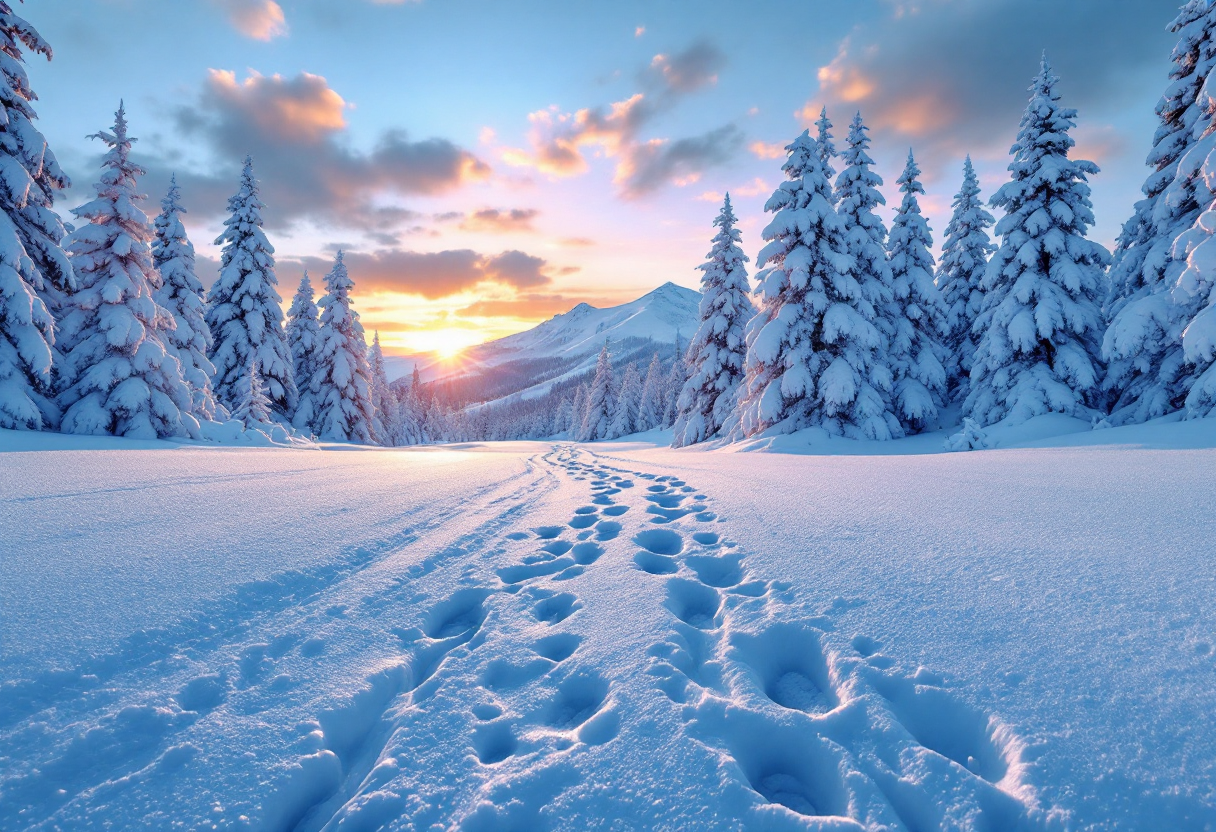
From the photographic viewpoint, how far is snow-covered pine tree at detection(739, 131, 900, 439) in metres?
14.0

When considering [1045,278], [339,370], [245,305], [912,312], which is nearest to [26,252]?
[245,305]

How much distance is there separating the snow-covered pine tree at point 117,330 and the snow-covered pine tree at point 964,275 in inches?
1019

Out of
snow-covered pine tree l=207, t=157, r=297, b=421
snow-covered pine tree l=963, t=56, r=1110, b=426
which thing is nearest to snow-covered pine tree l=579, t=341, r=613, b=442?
snow-covered pine tree l=207, t=157, r=297, b=421

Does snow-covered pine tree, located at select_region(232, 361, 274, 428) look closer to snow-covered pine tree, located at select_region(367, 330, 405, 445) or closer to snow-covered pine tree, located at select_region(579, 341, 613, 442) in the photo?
snow-covered pine tree, located at select_region(367, 330, 405, 445)

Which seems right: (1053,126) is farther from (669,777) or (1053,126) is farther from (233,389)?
(233,389)

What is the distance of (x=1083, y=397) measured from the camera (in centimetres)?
1390

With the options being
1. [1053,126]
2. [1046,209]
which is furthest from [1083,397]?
[1053,126]

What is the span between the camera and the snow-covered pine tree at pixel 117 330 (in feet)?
38.1

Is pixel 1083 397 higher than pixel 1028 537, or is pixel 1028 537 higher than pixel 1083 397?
pixel 1083 397

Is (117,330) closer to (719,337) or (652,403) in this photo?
(719,337)

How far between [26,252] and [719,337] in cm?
2101

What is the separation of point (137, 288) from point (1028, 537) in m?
18.0

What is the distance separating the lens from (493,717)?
1.98 metres

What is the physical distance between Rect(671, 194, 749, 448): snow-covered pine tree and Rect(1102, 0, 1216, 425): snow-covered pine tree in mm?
11289
